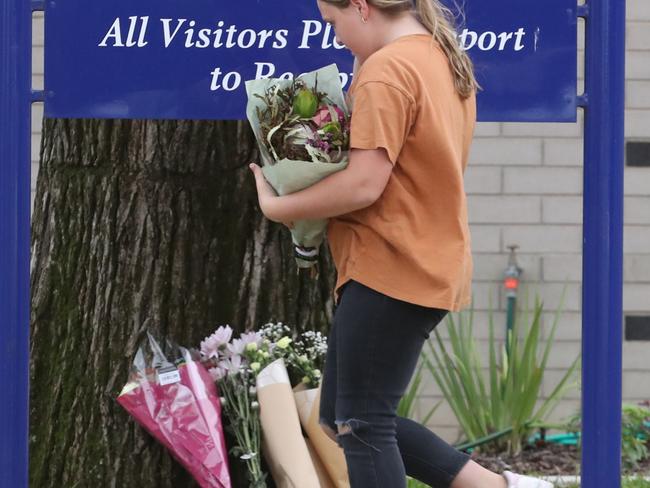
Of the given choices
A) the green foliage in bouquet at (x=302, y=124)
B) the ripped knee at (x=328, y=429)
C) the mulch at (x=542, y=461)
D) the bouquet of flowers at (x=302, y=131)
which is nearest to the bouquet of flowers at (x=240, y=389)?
the ripped knee at (x=328, y=429)

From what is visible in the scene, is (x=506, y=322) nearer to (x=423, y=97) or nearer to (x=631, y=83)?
(x=631, y=83)

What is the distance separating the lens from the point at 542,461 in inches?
203

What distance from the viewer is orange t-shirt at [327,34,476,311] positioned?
296 cm

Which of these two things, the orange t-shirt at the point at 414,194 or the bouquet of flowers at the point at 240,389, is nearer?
the orange t-shirt at the point at 414,194

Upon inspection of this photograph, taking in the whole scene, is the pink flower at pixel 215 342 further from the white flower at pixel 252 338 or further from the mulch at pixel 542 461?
the mulch at pixel 542 461

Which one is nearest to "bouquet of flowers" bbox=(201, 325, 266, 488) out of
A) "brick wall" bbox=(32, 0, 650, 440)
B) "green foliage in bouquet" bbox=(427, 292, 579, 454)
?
"green foliage in bouquet" bbox=(427, 292, 579, 454)

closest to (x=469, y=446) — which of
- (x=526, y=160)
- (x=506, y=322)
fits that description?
(x=506, y=322)

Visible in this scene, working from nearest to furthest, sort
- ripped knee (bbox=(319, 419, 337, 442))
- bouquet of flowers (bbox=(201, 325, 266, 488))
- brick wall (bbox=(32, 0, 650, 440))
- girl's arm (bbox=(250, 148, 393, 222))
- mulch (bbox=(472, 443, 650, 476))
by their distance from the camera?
1. girl's arm (bbox=(250, 148, 393, 222))
2. ripped knee (bbox=(319, 419, 337, 442))
3. bouquet of flowers (bbox=(201, 325, 266, 488))
4. mulch (bbox=(472, 443, 650, 476))
5. brick wall (bbox=(32, 0, 650, 440))

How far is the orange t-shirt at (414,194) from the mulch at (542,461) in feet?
6.73

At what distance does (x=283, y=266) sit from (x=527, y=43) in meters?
1.02

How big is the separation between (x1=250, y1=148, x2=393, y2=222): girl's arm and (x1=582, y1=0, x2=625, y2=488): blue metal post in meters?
0.87

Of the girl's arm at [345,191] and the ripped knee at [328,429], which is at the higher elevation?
the girl's arm at [345,191]

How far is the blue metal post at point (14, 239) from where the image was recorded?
3.52m

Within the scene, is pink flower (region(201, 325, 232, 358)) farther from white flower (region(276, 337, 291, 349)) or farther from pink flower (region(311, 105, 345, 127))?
pink flower (region(311, 105, 345, 127))
